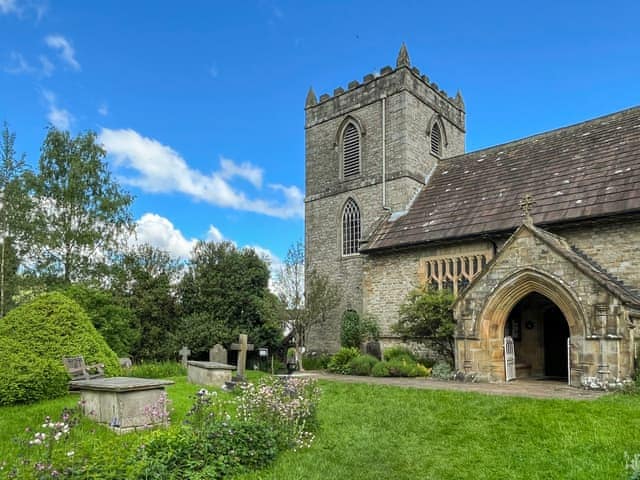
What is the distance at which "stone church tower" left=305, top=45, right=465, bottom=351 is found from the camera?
22.6m

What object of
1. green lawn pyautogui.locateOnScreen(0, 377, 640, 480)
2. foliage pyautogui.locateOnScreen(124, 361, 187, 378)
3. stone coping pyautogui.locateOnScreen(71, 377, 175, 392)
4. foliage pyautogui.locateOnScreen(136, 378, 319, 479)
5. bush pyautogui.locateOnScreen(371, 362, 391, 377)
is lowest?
foliage pyautogui.locateOnScreen(124, 361, 187, 378)

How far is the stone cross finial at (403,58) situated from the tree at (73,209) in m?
15.1

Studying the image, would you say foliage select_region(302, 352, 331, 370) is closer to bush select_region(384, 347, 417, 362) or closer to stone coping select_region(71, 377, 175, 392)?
bush select_region(384, 347, 417, 362)

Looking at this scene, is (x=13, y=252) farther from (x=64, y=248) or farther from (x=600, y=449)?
(x=600, y=449)

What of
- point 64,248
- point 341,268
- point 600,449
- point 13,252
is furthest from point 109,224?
point 600,449

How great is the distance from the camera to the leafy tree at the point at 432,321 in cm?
1548

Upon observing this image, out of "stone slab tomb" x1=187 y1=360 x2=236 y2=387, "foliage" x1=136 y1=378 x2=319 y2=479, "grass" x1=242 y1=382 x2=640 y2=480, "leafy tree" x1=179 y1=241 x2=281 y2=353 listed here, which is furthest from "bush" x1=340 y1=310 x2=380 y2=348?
"foliage" x1=136 y1=378 x2=319 y2=479

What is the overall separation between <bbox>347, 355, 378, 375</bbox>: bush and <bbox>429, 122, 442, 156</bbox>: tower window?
12328 millimetres

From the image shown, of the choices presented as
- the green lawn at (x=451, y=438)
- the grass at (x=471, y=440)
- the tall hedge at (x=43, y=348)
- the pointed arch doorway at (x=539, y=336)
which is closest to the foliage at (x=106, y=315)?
the tall hedge at (x=43, y=348)

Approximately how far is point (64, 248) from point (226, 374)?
13.6 metres

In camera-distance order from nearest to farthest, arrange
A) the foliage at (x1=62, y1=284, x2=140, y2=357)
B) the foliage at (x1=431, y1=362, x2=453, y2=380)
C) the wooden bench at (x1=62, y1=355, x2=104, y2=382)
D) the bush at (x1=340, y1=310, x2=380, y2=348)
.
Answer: the wooden bench at (x1=62, y1=355, x2=104, y2=382) < the foliage at (x1=431, y1=362, x2=453, y2=380) < the bush at (x1=340, y1=310, x2=380, y2=348) < the foliage at (x1=62, y1=284, x2=140, y2=357)

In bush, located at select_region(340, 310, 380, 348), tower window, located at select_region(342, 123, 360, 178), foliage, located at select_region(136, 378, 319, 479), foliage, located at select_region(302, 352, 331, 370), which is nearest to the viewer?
foliage, located at select_region(136, 378, 319, 479)

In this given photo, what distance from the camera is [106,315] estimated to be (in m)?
20.7

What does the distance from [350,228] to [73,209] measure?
1317 cm
